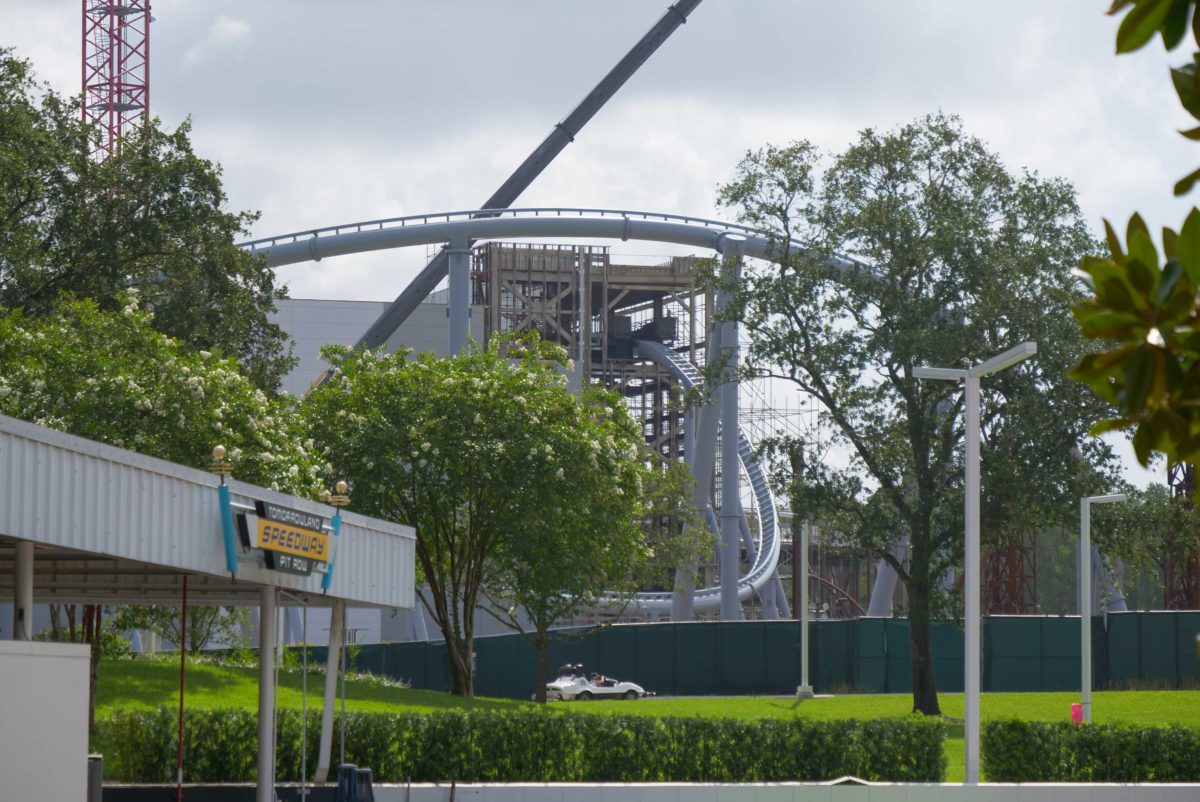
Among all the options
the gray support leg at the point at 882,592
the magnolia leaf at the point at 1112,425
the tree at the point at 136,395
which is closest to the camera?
the magnolia leaf at the point at 1112,425

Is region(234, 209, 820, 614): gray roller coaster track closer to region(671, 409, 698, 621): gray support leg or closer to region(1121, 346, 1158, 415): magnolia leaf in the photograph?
region(671, 409, 698, 621): gray support leg

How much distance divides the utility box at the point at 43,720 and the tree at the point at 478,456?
2319cm

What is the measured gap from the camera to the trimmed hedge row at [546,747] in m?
23.0

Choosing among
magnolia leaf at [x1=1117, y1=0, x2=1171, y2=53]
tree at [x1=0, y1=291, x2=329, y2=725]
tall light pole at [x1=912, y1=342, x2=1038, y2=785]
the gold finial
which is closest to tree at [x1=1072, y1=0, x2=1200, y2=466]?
magnolia leaf at [x1=1117, y1=0, x2=1171, y2=53]

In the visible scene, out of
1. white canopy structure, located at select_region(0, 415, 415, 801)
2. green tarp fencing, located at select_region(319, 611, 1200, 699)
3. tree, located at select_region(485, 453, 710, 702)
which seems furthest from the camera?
green tarp fencing, located at select_region(319, 611, 1200, 699)

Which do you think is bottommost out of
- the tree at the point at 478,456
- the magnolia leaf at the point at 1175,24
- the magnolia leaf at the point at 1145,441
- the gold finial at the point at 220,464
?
the magnolia leaf at the point at 1145,441

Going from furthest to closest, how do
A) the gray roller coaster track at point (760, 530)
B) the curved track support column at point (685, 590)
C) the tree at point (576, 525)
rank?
the gray roller coaster track at point (760, 530), the curved track support column at point (685, 590), the tree at point (576, 525)

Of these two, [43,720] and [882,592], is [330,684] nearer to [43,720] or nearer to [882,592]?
[43,720]

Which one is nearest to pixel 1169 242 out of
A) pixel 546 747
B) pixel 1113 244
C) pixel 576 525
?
pixel 1113 244

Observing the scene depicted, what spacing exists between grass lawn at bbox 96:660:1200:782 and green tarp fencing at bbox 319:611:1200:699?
3.13 metres

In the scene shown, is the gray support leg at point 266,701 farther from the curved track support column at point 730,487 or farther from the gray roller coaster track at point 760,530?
the gray roller coaster track at point 760,530

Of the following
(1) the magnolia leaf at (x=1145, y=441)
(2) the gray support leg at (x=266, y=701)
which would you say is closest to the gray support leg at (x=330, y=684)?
(2) the gray support leg at (x=266, y=701)

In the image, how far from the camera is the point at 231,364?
1280 inches

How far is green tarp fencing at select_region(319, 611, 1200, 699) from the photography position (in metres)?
51.0
